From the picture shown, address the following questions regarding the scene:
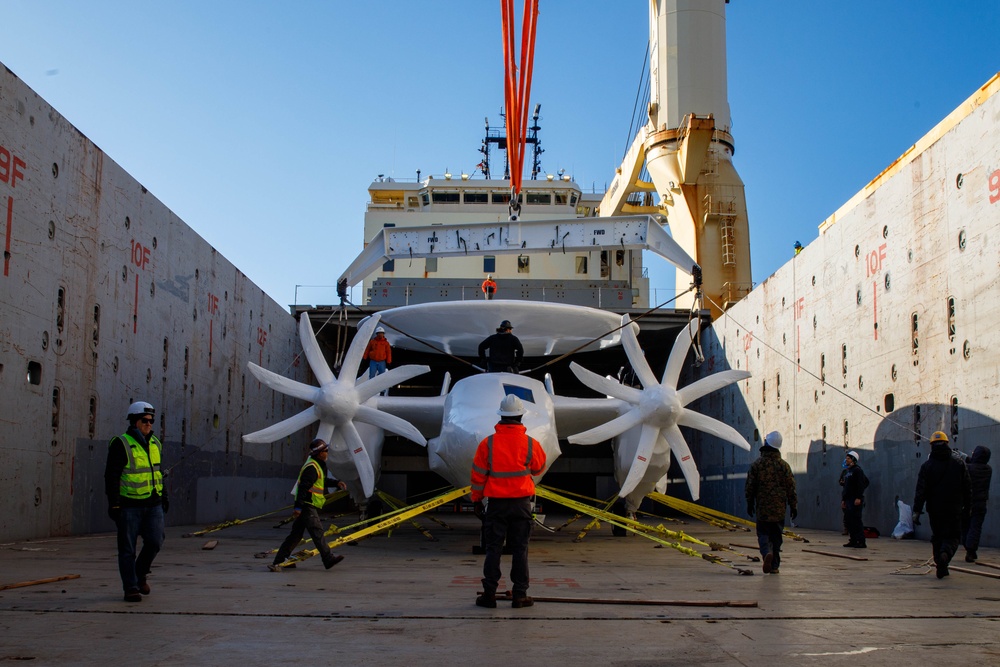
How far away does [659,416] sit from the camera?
14.2 m

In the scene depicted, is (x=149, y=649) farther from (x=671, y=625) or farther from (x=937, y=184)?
(x=937, y=184)

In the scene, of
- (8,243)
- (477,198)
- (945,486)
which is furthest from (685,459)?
(477,198)

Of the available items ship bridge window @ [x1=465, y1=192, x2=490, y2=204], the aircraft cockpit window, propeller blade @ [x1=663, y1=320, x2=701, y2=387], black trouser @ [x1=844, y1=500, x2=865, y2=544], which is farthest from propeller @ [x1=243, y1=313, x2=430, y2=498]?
ship bridge window @ [x1=465, y1=192, x2=490, y2=204]

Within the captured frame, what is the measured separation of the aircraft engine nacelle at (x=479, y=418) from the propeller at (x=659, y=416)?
80 cm

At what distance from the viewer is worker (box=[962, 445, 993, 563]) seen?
10.8 meters

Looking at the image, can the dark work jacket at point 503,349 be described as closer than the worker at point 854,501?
No

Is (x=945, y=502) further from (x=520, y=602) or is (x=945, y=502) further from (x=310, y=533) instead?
(x=310, y=533)

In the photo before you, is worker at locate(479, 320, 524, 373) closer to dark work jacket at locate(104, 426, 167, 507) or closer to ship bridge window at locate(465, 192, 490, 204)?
dark work jacket at locate(104, 426, 167, 507)

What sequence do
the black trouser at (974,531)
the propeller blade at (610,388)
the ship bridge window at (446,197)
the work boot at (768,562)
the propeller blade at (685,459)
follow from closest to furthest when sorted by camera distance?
the work boot at (768,562) < the black trouser at (974,531) < the propeller blade at (685,459) < the propeller blade at (610,388) < the ship bridge window at (446,197)

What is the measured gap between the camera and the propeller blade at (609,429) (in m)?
13.5

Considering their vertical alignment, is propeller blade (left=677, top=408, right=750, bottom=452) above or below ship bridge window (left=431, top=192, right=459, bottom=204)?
below

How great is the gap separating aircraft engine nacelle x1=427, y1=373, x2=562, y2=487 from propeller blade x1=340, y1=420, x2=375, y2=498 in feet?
3.79

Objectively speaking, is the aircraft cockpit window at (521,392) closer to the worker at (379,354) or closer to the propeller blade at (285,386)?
the propeller blade at (285,386)

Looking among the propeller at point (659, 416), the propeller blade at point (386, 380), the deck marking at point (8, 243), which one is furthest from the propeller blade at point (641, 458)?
the deck marking at point (8, 243)
